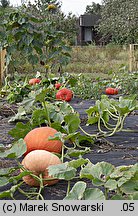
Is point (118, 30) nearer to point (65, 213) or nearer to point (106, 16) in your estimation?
point (106, 16)

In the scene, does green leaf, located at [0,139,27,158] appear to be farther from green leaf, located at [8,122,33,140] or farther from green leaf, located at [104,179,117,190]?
green leaf, located at [8,122,33,140]

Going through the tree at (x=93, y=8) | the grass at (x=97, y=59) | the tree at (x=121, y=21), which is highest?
the tree at (x=93, y=8)

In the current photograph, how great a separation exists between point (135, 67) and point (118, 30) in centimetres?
657

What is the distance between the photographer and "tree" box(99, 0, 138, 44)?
67.4 ft

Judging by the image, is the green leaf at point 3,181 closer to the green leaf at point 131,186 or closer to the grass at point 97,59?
the green leaf at point 131,186

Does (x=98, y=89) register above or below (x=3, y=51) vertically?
below

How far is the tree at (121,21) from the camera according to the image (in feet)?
67.4

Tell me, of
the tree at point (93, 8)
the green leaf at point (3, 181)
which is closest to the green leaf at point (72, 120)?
the green leaf at point (3, 181)

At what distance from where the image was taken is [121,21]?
21.3m

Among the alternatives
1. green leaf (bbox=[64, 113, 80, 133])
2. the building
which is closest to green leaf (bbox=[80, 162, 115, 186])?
green leaf (bbox=[64, 113, 80, 133])

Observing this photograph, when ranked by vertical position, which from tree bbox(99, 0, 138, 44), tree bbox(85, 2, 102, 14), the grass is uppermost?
tree bbox(85, 2, 102, 14)

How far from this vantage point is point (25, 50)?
592 cm

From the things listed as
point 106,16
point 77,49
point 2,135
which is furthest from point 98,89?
point 106,16

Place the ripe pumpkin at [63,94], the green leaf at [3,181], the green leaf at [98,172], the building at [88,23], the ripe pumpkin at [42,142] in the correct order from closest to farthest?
1. the green leaf at [98,172]
2. the green leaf at [3,181]
3. the ripe pumpkin at [42,142]
4. the ripe pumpkin at [63,94]
5. the building at [88,23]
